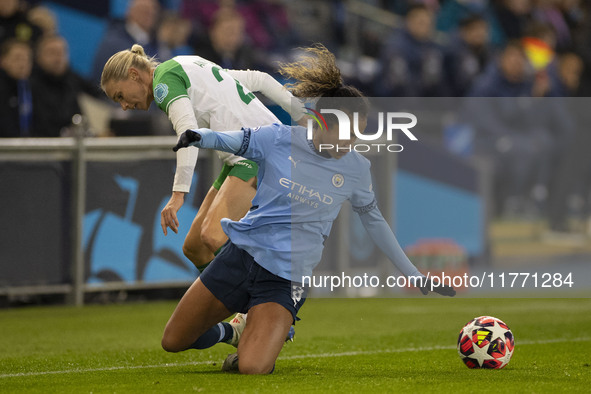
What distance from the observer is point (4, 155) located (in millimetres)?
8961

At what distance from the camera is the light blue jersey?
5441 mm

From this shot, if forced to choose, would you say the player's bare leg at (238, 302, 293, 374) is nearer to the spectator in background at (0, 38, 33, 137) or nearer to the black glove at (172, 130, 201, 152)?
the black glove at (172, 130, 201, 152)

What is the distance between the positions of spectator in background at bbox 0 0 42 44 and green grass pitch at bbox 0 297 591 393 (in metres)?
2.98

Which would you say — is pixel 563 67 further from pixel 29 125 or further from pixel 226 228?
pixel 226 228

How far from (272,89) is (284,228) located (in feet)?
3.70

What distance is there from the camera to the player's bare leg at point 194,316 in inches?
218

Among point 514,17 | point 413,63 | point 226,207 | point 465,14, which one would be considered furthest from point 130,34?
point 514,17

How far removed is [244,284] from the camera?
5.51m

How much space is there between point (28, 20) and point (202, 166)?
8.32ft

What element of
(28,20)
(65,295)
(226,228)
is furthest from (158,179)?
(226,228)

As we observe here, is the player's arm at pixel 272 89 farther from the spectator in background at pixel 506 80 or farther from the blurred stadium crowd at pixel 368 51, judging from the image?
the spectator in background at pixel 506 80

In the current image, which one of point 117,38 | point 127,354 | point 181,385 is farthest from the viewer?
point 117,38

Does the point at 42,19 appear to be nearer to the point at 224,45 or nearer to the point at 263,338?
the point at 224,45

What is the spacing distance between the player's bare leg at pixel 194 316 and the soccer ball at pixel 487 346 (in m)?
1.31
